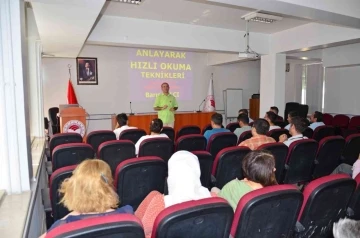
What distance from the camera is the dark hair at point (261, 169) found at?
1.94 metres

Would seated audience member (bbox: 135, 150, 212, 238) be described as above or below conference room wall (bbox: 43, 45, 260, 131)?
below

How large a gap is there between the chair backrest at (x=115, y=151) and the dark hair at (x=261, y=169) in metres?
1.77

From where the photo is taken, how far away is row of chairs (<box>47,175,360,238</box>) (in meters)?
1.16

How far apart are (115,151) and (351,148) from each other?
3.35 metres

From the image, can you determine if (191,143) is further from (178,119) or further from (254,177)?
(178,119)

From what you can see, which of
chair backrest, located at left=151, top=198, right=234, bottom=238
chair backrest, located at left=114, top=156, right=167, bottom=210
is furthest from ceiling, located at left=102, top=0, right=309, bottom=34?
chair backrest, located at left=151, top=198, right=234, bottom=238

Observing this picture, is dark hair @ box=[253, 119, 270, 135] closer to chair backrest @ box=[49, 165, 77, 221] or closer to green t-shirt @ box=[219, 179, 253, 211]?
green t-shirt @ box=[219, 179, 253, 211]

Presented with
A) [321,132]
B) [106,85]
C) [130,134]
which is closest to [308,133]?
[321,132]

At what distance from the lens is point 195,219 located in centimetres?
140

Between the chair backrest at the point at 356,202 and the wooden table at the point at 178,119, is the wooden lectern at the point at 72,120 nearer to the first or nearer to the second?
the wooden table at the point at 178,119

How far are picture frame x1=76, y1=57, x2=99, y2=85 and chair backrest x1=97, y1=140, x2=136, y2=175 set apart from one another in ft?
17.3

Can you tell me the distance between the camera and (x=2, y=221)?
6.00ft

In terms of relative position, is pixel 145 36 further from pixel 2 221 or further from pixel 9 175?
pixel 2 221

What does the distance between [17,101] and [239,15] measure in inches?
183
